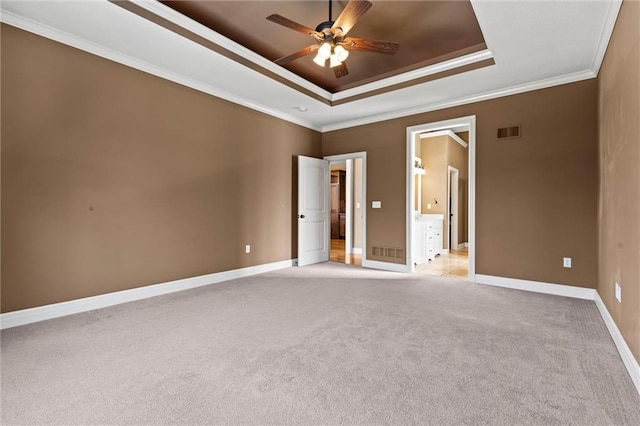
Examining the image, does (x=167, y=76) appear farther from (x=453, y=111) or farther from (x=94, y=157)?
(x=453, y=111)

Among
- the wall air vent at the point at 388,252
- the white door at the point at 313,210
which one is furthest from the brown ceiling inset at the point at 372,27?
the wall air vent at the point at 388,252

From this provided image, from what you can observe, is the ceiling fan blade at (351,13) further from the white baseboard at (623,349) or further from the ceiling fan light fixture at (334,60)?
the white baseboard at (623,349)

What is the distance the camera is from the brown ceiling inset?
3.03 m

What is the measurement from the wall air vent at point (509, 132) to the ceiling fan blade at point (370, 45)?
2296 mm

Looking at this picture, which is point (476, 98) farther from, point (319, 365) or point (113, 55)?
point (113, 55)

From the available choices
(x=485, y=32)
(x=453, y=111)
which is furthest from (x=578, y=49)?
(x=453, y=111)

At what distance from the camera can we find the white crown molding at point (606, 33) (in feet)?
8.30

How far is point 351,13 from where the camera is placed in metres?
2.57

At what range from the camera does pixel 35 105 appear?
2.92 metres

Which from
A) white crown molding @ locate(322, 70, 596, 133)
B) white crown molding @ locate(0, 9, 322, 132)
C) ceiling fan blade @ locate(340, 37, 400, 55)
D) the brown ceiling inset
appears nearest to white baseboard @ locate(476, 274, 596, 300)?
white crown molding @ locate(322, 70, 596, 133)

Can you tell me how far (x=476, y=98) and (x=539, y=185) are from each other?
4.93 feet

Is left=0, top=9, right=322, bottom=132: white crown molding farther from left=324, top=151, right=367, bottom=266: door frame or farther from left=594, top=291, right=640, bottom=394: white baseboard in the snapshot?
left=594, top=291, right=640, bottom=394: white baseboard

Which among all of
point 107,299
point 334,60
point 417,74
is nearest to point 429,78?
point 417,74

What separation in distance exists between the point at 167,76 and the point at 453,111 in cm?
402
